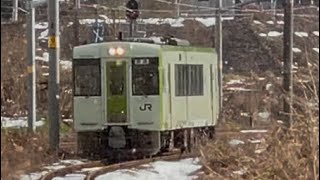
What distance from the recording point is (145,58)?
19.4 metres

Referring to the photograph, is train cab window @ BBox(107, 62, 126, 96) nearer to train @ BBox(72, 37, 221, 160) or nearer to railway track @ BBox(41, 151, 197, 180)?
train @ BBox(72, 37, 221, 160)

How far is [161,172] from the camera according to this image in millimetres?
16609

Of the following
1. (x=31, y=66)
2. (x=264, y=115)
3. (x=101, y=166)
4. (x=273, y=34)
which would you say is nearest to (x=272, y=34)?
(x=273, y=34)

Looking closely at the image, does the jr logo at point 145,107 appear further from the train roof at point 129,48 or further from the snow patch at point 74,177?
the snow patch at point 74,177

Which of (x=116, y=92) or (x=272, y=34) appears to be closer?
(x=116, y=92)

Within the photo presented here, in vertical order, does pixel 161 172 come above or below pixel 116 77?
below

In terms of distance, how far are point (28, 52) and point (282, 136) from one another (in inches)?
448

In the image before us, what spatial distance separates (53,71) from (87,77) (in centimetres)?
89

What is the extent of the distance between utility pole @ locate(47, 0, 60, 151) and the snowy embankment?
6.29ft

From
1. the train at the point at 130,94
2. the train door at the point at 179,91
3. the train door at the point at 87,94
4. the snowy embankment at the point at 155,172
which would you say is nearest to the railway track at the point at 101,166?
the snowy embankment at the point at 155,172

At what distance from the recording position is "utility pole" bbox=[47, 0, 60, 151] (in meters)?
20.2

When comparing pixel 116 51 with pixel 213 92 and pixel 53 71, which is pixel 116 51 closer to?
pixel 53 71

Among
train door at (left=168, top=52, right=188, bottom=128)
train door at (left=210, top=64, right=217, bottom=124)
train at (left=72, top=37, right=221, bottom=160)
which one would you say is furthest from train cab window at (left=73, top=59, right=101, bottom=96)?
train door at (left=210, top=64, right=217, bottom=124)

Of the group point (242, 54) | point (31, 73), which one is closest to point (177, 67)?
point (31, 73)
